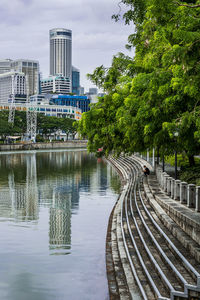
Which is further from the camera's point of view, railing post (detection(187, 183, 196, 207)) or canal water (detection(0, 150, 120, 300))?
railing post (detection(187, 183, 196, 207))

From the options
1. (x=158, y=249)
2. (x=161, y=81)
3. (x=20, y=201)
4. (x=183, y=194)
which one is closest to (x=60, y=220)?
(x=20, y=201)

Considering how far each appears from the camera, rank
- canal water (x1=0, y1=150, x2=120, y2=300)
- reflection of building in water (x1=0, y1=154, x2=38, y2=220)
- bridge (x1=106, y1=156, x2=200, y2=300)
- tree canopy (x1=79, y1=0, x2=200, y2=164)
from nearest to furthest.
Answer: bridge (x1=106, y1=156, x2=200, y2=300)
tree canopy (x1=79, y1=0, x2=200, y2=164)
canal water (x1=0, y1=150, x2=120, y2=300)
reflection of building in water (x1=0, y1=154, x2=38, y2=220)

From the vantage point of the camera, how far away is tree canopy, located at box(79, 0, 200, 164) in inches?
457

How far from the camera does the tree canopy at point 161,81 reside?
38.1 feet

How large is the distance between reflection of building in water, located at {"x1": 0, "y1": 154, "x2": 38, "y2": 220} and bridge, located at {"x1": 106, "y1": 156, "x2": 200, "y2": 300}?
7.07 m

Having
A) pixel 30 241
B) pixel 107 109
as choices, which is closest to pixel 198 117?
pixel 30 241

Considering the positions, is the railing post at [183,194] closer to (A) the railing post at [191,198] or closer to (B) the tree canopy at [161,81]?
(A) the railing post at [191,198]

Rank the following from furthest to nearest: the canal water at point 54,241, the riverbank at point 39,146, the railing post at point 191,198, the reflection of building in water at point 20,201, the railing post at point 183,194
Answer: the riverbank at point 39,146
the reflection of building in water at point 20,201
the railing post at point 183,194
the railing post at point 191,198
the canal water at point 54,241

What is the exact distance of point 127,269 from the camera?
13.7 m

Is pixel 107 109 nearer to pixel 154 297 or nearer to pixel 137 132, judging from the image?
pixel 137 132

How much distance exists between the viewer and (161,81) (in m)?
14.6

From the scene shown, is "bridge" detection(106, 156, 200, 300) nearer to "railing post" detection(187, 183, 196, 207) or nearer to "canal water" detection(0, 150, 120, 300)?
"railing post" detection(187, 183, 196, 207)

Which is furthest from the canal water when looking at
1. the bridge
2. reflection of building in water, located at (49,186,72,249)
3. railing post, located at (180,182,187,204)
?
railing post, located at (180,182,187,204)

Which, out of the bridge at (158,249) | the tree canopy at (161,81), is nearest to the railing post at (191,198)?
the bridge at (158,249)
